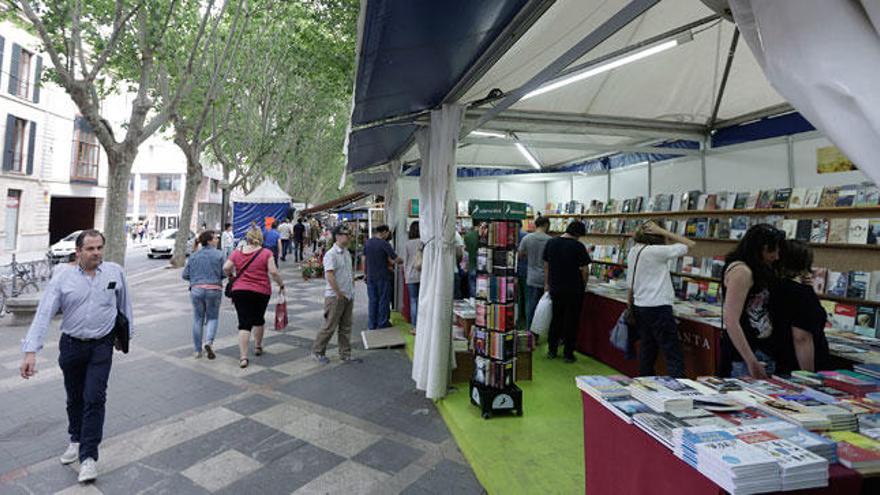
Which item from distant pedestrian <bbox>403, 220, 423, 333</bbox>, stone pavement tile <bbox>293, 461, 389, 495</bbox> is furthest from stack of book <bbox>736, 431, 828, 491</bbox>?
distant pedestrian <bbox>403, 220, 423, 333</bbox>

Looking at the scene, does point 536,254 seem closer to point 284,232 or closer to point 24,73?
point 284,232

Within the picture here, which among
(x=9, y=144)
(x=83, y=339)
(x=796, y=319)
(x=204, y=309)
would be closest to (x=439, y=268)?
(x=796, y=319)

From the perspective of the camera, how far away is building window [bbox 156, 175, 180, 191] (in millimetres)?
37781

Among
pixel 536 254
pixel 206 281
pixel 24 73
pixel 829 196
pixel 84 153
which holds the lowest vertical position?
pixel 206 281

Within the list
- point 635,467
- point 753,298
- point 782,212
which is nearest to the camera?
point 635,467

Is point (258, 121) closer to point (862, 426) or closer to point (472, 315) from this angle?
point (472, 315)

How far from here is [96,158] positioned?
24266 millimetres

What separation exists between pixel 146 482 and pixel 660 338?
13.7ft

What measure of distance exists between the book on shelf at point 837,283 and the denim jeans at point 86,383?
20.1 feet

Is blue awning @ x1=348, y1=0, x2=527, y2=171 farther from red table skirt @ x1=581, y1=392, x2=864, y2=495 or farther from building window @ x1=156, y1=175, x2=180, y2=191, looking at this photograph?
building window @ x1=156, y1=175, x2=180, y2=191

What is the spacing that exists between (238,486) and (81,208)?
28.7 meters

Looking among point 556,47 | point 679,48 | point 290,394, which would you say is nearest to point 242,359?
point 290,394

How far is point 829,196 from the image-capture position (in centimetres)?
416

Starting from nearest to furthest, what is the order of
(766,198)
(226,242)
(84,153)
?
(766,198), (226,242), (84,153)
